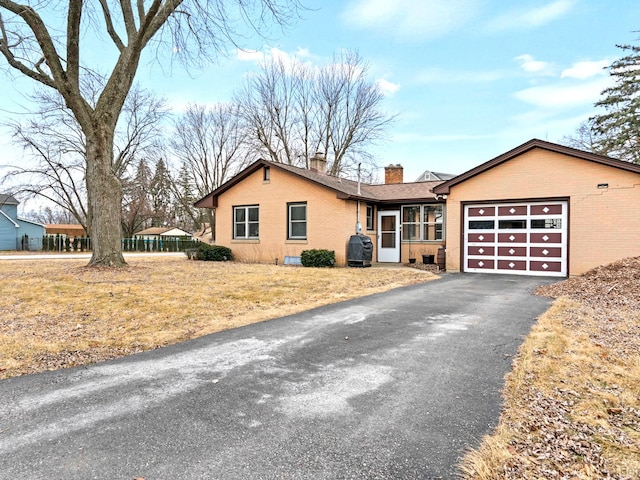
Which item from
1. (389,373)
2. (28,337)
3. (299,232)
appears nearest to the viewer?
(389,373)

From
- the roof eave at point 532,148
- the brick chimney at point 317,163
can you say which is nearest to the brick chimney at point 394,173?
the brick chimney at point 317,163

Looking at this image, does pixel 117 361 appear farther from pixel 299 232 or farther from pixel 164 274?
pixel 299 232

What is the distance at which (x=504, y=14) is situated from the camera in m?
12.5

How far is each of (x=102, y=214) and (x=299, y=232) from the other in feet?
26.8

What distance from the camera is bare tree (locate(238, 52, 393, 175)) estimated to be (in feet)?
107

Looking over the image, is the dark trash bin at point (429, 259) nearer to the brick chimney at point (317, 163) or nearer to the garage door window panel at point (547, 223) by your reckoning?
the garage door window panel at point (547, 223)

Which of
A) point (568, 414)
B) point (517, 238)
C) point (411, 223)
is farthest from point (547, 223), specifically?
point (568, 414)

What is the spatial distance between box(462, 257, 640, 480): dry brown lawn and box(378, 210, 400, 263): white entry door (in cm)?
1142

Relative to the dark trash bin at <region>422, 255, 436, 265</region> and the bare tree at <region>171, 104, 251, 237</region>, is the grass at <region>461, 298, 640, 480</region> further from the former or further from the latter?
the bare tree at <region>171, 104, 251, 237</region>

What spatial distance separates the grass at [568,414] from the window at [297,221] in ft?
41.4

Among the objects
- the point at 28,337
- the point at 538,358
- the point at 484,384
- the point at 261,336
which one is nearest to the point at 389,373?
the point at 484,384

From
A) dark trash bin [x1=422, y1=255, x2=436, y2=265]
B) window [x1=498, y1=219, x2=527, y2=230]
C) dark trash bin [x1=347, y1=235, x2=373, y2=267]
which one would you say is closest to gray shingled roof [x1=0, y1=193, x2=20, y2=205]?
dark trash bin [x1=347, y1=235, x2=373, y2=267]

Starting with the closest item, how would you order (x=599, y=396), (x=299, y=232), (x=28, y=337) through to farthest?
(x=599, y=396), (x=28, y=337), (x=299, y=232)

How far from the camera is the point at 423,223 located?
54.9 ft
